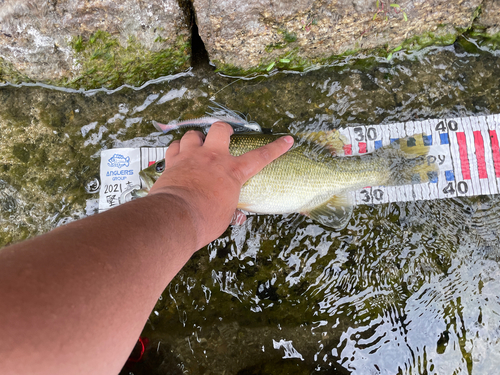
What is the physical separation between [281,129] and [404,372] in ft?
7.74

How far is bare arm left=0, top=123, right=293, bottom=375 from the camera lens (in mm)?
943

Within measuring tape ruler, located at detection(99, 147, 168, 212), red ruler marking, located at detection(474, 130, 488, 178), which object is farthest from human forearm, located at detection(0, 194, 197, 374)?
red ruler marking, located at detection(474, 130, 488, 178)

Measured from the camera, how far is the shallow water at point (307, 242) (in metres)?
2.67

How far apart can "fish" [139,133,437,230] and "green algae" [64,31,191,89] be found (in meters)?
1.00

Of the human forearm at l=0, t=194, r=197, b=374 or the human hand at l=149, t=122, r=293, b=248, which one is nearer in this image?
the human forearm at l=0, t=194, r=197, b=374

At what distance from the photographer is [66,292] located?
103 centimetres

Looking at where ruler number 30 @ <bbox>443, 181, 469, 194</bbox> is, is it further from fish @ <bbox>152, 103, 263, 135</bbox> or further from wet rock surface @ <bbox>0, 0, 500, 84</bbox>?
fish @ <bbox>152, 103, 263, 135</bbox>

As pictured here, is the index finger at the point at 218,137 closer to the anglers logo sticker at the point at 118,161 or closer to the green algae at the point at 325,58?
the green algae at the point at 325,58

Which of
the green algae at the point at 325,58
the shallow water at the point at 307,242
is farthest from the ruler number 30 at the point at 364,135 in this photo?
the green algae at the point at 325,58

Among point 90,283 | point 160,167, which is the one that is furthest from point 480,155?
point 90,283

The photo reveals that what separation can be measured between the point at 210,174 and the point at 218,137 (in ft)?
1.26

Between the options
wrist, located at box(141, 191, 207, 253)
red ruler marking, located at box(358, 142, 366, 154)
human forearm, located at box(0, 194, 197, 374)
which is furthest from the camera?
red ruler marking, located at box(358, 142, 366, 154)

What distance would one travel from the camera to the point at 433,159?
269 centimetres

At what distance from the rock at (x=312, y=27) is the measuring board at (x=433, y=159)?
785 millimetres
